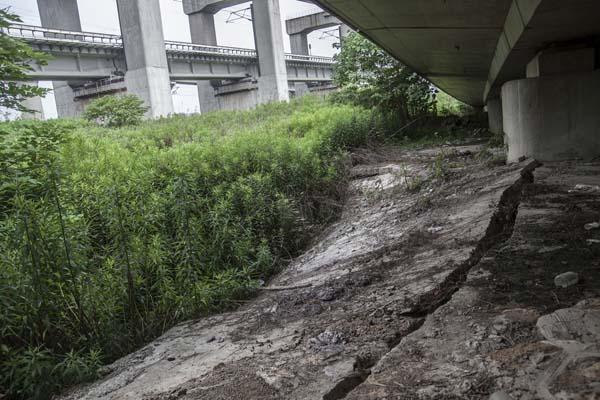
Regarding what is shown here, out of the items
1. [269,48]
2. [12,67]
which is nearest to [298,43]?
[269,48]

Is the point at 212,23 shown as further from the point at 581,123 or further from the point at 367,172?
the point at 581,123

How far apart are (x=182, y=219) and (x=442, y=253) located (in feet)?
9.17

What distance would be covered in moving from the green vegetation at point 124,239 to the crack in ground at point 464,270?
2337 millimetres

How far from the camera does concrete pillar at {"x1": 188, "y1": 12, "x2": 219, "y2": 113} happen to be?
44.3 metres

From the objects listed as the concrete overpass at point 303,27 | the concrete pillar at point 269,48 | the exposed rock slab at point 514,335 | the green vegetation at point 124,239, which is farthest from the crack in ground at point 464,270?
the concrete overpass at point 303,27

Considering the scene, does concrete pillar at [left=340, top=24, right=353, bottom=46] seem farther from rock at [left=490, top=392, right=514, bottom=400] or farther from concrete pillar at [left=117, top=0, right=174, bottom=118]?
concrete pillar at [left=117, top=0, right=174, bottom=118]

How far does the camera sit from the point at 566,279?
300 cm

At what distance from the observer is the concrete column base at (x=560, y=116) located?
19.9ft

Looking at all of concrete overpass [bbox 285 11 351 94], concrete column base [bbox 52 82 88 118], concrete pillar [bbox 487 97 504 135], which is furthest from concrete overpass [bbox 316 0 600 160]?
concrete overpass [bbox 285 11 351 94]

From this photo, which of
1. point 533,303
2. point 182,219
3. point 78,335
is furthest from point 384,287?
point 78,335

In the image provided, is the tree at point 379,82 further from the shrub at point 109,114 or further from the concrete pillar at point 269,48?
the concrete pillar at point 269,48

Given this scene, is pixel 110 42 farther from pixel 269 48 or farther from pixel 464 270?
pixel 464 270

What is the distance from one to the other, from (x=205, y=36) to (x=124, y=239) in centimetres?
4341

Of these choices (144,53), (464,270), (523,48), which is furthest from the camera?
(144,53)
